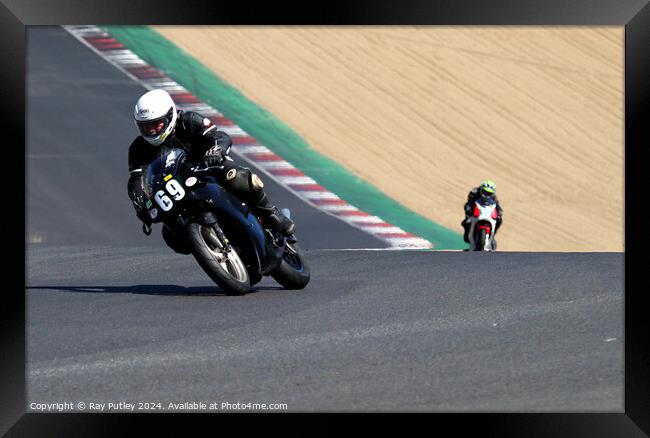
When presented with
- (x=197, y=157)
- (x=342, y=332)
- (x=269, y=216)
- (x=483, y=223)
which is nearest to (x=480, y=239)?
(x=483, y=223)

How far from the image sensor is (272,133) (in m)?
26.0

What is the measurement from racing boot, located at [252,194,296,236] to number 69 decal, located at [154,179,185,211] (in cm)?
69

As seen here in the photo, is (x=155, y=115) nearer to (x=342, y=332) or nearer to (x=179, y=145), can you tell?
(x=179, y=145)

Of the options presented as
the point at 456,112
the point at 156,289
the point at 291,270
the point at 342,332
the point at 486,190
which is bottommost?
the point at 456,112

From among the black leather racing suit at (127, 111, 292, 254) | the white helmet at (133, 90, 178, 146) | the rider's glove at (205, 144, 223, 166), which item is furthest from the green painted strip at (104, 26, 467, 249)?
the white helmet at (133, 90, 178, 146)

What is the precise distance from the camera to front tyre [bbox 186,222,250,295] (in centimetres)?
988

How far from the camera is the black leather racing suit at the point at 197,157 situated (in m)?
10.2

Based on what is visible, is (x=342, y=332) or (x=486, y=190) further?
(x=486, y=190)

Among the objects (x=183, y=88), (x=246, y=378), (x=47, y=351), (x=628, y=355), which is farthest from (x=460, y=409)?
(x=183, y=88)

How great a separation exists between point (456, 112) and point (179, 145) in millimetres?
21308

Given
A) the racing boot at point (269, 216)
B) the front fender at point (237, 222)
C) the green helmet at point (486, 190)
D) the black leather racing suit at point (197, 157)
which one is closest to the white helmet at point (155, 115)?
the black leather racing suit at point (197, 157)

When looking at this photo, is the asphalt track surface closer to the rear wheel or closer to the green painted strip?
the rear wheel

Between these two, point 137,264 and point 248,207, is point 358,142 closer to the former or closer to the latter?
point 137,264

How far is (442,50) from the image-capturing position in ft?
113
